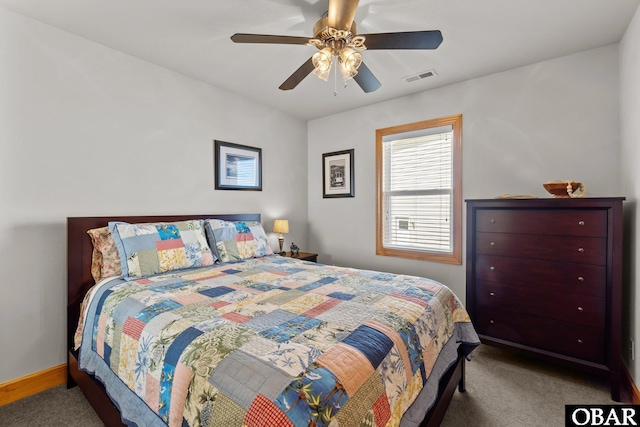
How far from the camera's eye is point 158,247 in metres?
2.26

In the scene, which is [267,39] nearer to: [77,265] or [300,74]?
[300,74]

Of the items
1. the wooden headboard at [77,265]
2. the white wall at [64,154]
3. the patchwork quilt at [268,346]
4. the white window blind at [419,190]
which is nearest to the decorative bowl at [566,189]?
the white window blind at [419,190]

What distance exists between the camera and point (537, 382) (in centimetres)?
220

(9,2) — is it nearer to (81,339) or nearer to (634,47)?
(81,339)

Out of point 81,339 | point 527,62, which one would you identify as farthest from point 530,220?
point 81,339

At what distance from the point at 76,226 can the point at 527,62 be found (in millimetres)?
4008

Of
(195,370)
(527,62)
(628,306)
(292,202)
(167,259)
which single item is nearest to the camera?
(195,370)

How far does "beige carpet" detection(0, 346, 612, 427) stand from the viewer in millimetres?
1814

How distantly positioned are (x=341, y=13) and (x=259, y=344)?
1.67 meters

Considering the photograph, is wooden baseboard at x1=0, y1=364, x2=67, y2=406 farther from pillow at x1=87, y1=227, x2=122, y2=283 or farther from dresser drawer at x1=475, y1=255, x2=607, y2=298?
dresser drawer at x1=475, y1=255, x2=607, y2=298

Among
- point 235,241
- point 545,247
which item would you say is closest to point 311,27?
point 235,241

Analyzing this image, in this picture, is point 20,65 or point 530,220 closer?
point 20,65

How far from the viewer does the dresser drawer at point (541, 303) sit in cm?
210

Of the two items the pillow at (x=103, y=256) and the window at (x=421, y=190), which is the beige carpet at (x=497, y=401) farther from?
the window at (x=421, y=190)
